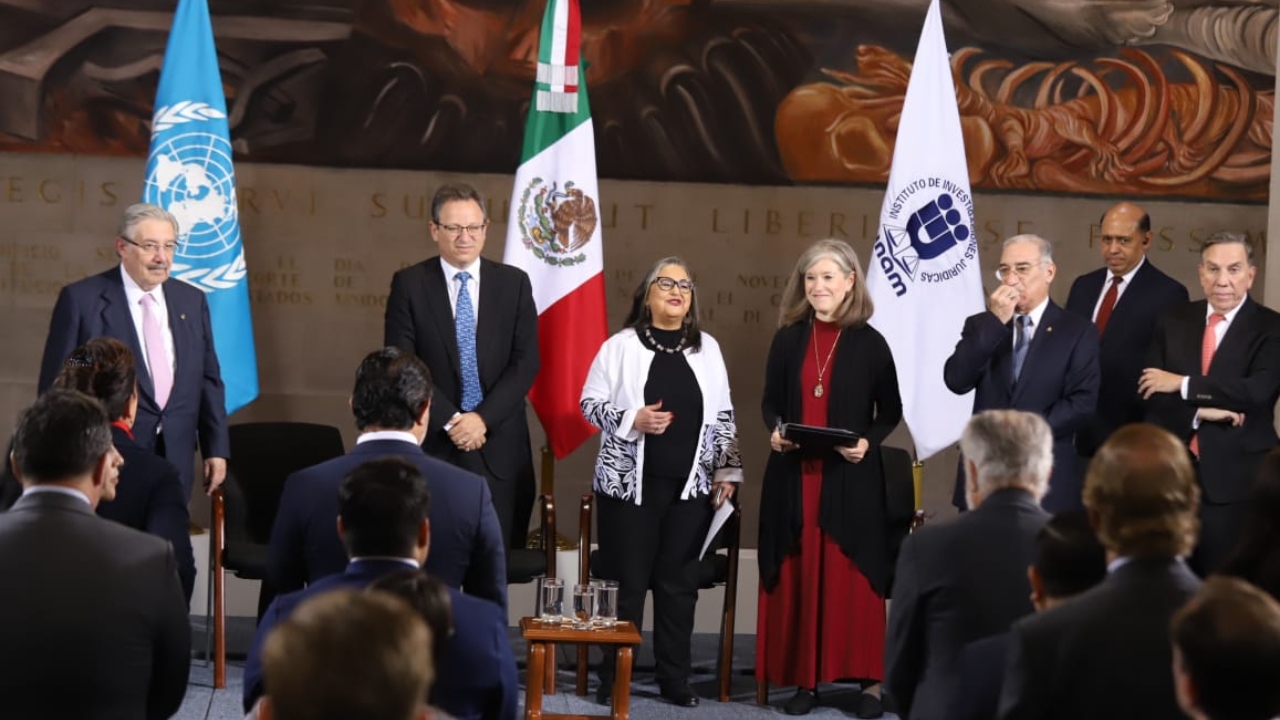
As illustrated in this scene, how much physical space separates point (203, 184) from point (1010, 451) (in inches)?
178

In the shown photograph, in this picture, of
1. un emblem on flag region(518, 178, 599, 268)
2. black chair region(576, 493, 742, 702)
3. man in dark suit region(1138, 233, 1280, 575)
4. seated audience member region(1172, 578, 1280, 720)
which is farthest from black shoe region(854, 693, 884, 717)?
seated audience member region(1172, 578, 1280, 720)

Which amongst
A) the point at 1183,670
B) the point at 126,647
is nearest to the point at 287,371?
the point at 126,647

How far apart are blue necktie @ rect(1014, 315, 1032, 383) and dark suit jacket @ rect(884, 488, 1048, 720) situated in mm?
2722

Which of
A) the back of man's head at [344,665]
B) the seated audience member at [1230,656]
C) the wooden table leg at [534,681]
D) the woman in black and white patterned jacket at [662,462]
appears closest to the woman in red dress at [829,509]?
the woman in black and white patterned jacket at [662,462]

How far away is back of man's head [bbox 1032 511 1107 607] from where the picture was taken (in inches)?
113

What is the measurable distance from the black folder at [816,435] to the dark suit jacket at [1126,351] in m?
1.09

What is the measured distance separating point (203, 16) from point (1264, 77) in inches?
207

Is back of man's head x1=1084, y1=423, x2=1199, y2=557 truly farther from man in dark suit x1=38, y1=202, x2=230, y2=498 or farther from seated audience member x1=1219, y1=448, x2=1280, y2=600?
man in dark suit x1=38, y1=202, x2=230, y2=498

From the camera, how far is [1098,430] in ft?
21.2

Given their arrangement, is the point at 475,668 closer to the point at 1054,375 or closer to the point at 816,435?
the point at 816,435

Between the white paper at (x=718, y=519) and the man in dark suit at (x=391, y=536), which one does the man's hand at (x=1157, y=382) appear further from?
the man in dark suit at (x=391, y=536)

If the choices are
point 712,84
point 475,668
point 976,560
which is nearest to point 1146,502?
point 976,560

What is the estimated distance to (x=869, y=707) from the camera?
6.10 m

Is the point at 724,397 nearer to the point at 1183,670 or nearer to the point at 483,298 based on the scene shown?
the point at 483,298
